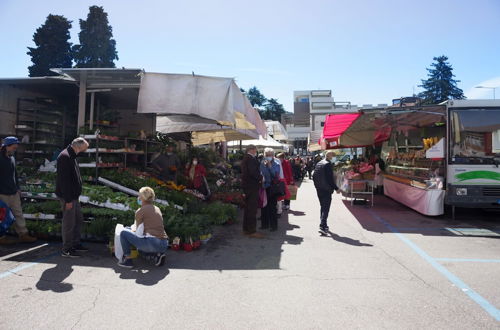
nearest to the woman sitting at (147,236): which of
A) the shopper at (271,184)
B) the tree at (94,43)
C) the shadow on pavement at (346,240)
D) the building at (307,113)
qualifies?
the shopper at (271,184)

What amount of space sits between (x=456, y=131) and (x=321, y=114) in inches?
2576

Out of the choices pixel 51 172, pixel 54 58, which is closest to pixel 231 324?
pixel 51 172

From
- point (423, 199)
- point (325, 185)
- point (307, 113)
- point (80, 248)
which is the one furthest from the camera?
point (307, 113)

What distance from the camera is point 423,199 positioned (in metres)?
9.05

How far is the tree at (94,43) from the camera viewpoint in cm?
3170

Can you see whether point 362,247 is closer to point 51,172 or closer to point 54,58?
point 51,172

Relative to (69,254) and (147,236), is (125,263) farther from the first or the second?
(69,254)

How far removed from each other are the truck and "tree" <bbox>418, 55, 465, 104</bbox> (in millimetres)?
48974

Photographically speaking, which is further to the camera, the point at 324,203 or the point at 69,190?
the point at 324,203

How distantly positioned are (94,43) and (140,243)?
32.9m

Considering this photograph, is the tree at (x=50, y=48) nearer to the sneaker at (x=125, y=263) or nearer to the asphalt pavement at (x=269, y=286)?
the asphalt pavement at (x=269, y=286)

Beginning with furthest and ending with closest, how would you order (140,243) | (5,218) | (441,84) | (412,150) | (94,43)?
(441,84) → (94,43) → (412,150) → (5,218) → (140,243)

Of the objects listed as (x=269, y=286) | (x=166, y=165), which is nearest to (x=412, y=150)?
(x=166, y=165)

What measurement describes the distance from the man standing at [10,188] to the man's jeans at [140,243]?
8.01ft
